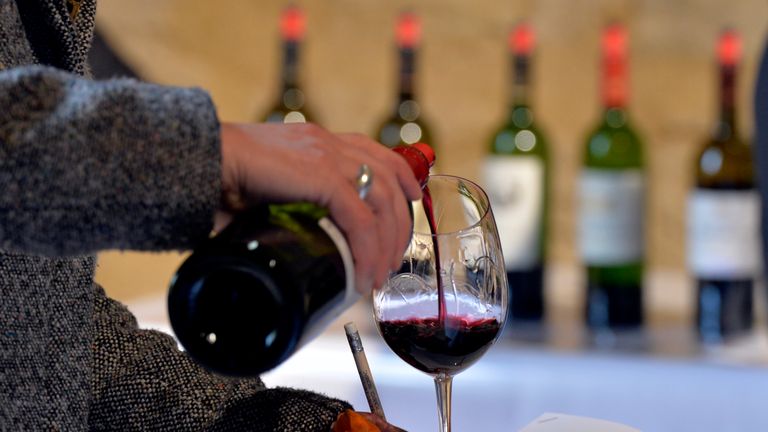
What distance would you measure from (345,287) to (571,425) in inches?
10.1

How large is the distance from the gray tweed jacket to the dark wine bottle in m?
0.02

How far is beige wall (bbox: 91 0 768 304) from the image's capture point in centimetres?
201

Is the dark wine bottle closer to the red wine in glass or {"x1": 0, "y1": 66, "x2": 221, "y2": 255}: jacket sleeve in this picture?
{"x1": 0, "y1": 66, "x2": 221, "y2": 255}: jacket sleeve

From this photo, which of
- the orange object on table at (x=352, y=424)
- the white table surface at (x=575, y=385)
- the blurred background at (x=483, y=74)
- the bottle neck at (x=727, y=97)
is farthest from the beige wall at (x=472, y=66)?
the orange object on table at (x=352, y=424)

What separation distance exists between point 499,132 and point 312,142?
1.20 meters

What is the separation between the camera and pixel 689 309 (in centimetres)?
184

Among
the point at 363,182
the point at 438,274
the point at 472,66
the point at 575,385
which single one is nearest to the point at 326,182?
Answer: the point at 363,182

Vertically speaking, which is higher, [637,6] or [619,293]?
[637,6]

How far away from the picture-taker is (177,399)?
0.74 m

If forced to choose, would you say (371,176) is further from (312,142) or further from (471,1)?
(471,1)

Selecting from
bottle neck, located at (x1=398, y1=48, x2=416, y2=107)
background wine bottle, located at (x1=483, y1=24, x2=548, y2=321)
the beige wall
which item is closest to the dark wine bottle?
background wine bottle, located at (x1=483, y1=24, x2=548, y2=321)

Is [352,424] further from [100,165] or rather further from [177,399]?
[100,165]

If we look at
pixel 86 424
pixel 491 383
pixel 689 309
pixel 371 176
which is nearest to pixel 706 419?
pixel 491 383

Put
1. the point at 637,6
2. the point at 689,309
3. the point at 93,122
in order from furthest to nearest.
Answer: the point at 637,6, the point at 689,309, the point at 93,122
